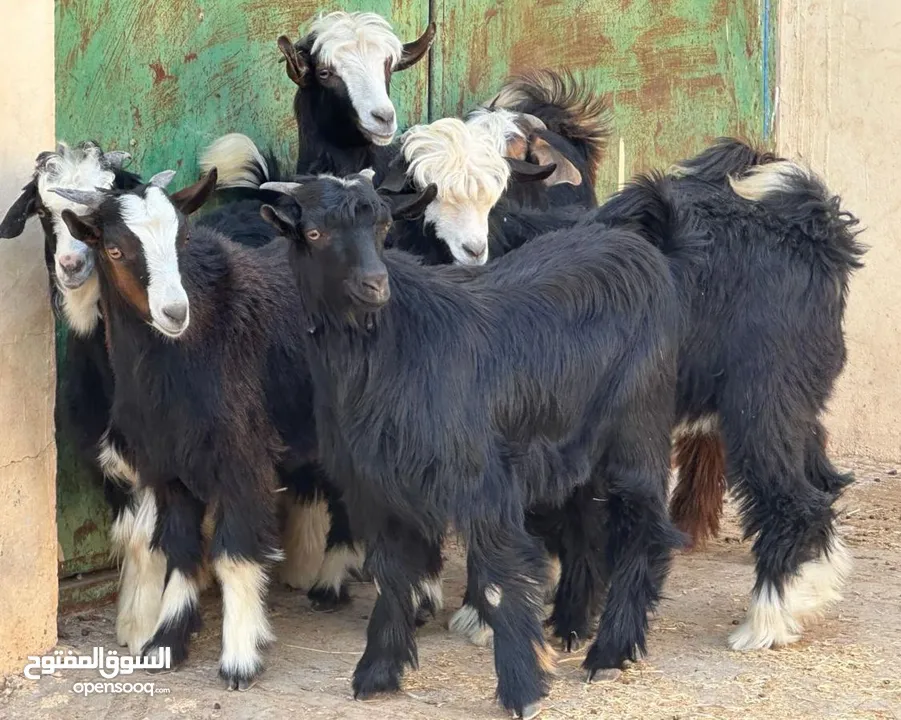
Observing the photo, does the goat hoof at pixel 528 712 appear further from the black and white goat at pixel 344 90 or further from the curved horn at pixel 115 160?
the black and white goat at pixel 344 90

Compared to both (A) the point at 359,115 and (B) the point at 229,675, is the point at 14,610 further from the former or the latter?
(A) the point at 359,115

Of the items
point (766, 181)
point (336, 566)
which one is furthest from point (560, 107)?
point (336, 566)

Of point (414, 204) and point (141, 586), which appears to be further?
point (141, 586)

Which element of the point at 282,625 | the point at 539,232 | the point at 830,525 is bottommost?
Result: the point at 282,625

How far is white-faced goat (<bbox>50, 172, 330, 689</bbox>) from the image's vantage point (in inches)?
187

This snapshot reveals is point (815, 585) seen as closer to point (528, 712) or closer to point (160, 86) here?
point (528, 712)

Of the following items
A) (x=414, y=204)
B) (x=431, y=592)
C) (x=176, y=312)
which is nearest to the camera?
(x=176, y=312)

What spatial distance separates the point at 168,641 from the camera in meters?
5.16

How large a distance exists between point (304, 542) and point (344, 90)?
1.94 metres

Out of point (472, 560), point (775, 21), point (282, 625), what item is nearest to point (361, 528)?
point (472, 560)

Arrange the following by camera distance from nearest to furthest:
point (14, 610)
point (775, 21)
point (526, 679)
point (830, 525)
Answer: point (526, 679), point (14, 610), point (830, 525), point (775, 21)

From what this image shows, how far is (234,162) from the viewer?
6.02 meters

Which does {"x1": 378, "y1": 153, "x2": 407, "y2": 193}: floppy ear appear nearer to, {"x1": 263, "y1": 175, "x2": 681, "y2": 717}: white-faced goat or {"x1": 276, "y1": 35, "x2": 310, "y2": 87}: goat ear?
{"x1": 276, "y1": 35, "x2": 310, "y2": 87}: goat ear

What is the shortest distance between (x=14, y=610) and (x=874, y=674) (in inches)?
120
